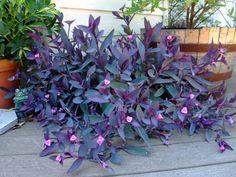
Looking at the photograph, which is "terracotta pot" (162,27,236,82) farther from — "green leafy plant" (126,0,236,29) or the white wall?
the white wall

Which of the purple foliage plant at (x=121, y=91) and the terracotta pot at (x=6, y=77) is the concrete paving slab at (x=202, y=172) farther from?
the terracotta pot at (x=6, y=77)

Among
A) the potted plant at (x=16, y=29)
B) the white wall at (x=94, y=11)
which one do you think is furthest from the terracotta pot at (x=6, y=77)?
the white wall at (x=94, y=11)

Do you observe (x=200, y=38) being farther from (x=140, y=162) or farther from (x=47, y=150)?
(x=47, y=150)

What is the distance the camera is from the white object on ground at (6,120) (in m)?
1.29

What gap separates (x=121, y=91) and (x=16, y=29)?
0.70m

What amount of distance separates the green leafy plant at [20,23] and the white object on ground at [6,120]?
279 millimetres

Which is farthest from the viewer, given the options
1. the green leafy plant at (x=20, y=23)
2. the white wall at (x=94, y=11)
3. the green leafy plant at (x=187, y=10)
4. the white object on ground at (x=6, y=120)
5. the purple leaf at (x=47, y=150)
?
the white wall at (x=94, y=11)

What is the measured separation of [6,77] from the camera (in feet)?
4.94

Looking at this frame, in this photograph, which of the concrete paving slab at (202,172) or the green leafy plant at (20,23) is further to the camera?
the green leafy plant at (20,23)

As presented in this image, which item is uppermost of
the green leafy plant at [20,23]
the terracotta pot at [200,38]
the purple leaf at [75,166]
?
the green leafy plant at [20,23]

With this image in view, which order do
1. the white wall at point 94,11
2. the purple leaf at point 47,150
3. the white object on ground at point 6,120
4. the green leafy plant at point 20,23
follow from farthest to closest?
the white wall at point 94,11
the green leafy plant at point 20,23
the white object on ground at point 6,120
the purple leaf at point 47,150

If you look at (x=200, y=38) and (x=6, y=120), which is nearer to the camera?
(x=6, y=120)

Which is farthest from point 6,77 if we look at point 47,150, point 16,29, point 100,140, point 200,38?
point 200,38

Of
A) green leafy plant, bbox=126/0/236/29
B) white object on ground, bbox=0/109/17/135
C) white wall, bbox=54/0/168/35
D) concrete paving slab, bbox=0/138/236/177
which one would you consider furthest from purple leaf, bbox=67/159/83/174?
white wall, bbox=54/0/168/35
